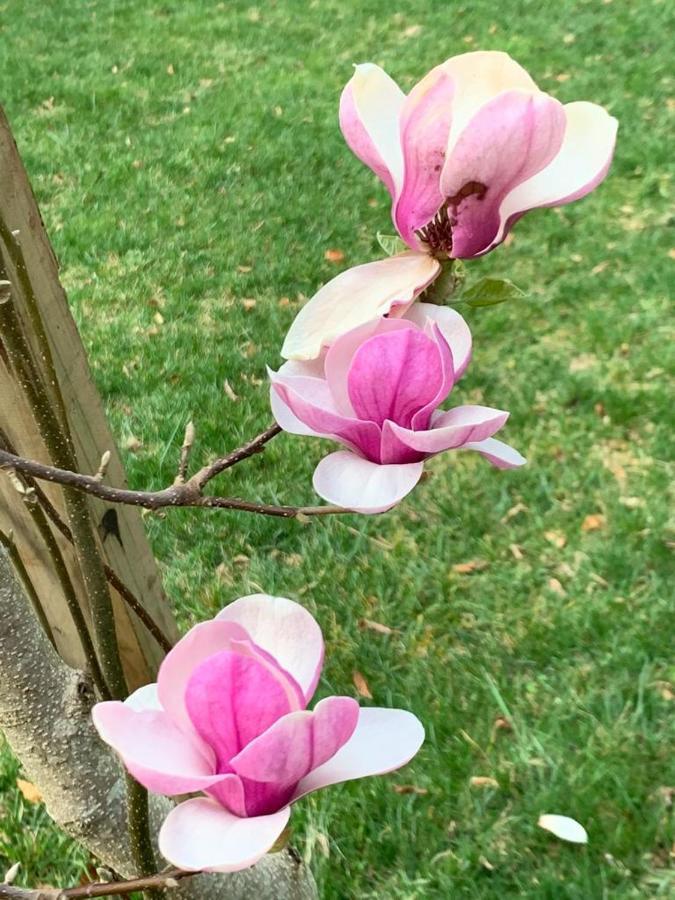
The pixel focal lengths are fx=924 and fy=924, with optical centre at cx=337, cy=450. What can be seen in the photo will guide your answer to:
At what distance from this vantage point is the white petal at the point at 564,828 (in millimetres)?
1516

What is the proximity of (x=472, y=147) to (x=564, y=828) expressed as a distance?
1.38 meters

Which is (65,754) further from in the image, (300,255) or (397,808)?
(300,255)

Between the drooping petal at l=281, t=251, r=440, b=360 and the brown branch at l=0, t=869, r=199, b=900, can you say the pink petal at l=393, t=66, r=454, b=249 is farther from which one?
the brown branch at l=0, t=869, r=199, b=900

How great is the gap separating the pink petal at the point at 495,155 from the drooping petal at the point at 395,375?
0.20ft

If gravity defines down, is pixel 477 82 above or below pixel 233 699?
above

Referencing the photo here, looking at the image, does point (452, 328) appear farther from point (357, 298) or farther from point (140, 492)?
point (140, 492)

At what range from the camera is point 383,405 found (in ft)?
1.54

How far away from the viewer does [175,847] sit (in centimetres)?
40

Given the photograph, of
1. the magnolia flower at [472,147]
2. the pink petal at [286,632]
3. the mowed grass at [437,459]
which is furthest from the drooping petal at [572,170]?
the mowed grass at [437,459]

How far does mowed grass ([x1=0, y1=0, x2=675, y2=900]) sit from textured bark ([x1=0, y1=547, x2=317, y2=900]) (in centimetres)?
75

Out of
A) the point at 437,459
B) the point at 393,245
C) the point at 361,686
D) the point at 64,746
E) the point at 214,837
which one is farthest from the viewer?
the point at 437,459

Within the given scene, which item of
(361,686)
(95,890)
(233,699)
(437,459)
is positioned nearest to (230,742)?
(233,699)

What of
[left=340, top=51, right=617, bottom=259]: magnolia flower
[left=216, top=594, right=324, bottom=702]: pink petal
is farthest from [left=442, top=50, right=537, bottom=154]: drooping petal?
[left=216, top=594, right=324, bottom=702]: pink petal

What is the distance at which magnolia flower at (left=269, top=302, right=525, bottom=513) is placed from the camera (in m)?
0.45
